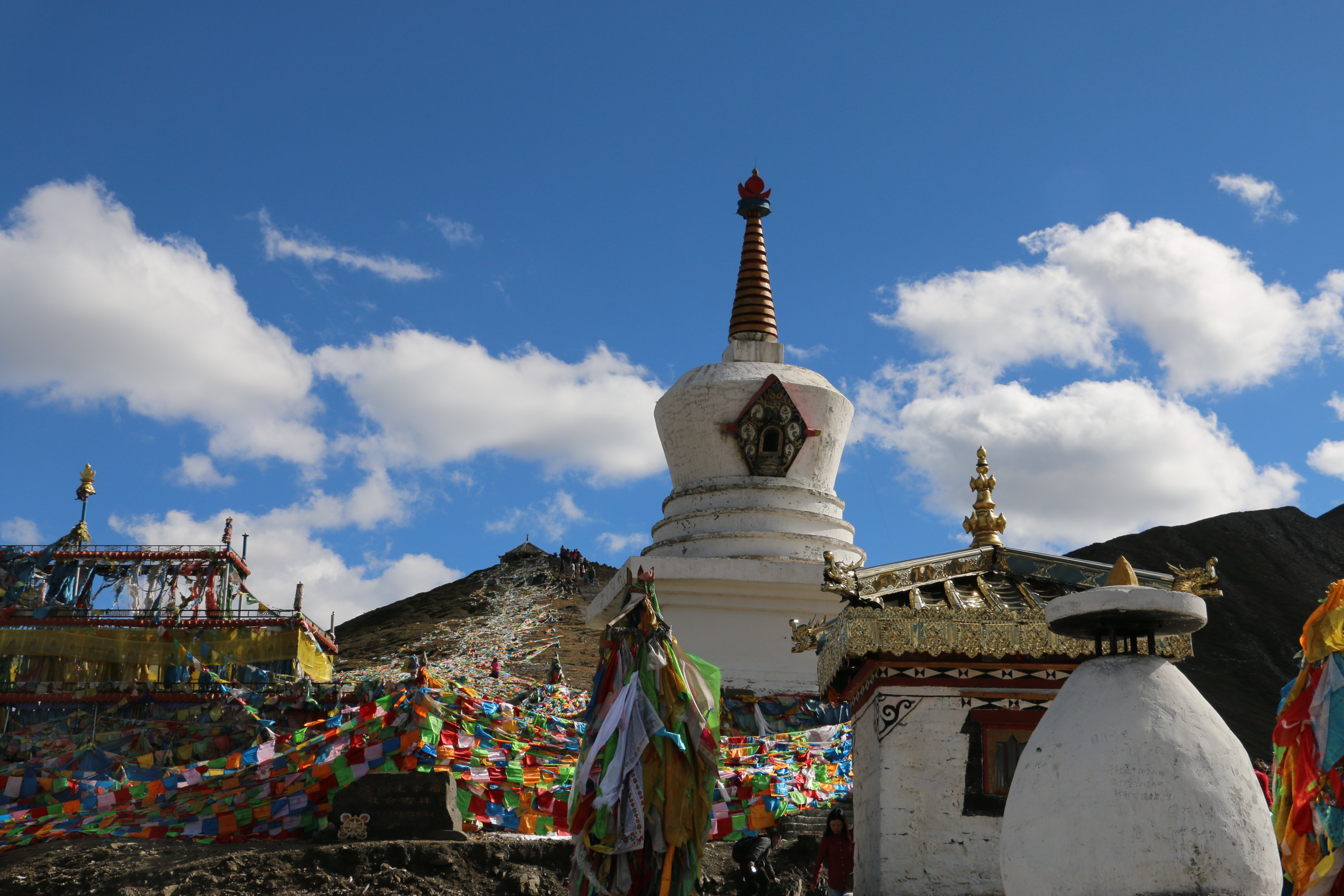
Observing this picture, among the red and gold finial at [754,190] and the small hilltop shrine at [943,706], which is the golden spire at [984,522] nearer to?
the small hilltop shrine at [943,706]

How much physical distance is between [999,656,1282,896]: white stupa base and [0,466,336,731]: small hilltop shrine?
15436 millimetres

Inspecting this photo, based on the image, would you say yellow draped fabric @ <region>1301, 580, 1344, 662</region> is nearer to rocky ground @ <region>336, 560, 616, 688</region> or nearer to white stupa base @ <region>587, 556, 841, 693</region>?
white stupa base @ <region>587, 556, 841, 693</region>

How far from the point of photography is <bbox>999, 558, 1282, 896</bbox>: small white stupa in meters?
5.16

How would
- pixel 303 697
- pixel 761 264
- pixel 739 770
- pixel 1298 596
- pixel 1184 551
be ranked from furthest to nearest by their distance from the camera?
pixel 1184 551, pixel 1298 596, pixel 761 264, pixel 303 697, pixel 739 770

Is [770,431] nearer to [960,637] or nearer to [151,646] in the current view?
[151,646]

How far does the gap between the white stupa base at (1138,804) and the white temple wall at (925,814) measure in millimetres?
3281

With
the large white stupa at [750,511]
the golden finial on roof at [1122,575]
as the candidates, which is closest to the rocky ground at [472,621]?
the large white stupa at [750,511]

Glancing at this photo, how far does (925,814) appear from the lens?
8.88 m

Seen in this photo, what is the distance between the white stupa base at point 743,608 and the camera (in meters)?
19.9

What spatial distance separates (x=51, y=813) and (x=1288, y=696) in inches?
436

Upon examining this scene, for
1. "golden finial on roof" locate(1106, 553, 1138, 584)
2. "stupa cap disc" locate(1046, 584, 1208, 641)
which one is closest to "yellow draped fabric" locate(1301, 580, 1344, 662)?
"stupa cap disc" locate(1046, 584, 1208, 641)

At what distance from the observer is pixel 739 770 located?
1291cm

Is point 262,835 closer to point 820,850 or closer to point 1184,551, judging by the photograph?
point 820,850

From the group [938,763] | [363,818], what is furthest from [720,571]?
[938,763]
